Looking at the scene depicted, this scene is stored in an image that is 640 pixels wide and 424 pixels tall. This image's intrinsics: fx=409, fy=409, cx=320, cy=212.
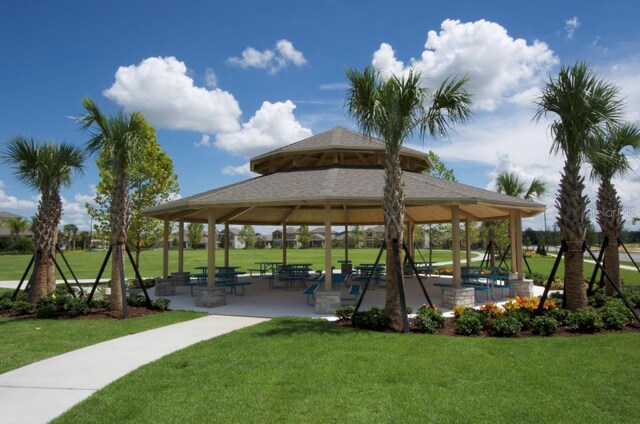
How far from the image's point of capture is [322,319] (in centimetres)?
1034

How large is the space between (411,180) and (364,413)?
9345 millimetres

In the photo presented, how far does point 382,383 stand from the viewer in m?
5.72

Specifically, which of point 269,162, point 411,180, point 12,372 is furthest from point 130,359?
point 269,162

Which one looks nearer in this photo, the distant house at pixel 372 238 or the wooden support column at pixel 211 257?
the wooden support column at pixel 211 257

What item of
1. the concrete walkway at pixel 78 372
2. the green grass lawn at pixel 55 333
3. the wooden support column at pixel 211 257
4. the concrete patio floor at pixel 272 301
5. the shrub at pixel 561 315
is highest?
the wooden support column at pixel 211 257

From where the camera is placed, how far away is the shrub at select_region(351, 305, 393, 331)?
29.8ft

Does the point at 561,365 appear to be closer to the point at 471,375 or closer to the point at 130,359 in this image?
the point at 471,375

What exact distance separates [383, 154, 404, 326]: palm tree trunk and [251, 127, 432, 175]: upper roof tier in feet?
19.1

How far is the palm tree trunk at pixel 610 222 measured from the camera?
491 inches

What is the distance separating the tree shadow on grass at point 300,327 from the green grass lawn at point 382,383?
24.3 inches

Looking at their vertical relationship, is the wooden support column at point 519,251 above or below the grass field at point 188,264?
above

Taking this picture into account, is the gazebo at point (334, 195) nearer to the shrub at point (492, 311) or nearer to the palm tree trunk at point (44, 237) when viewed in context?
the shrub at point (492, 311)

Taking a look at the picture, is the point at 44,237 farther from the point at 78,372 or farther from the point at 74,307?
the point at 78,372

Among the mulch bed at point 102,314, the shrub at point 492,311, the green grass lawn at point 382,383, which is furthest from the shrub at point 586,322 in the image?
the mulch bed at point 102,314
